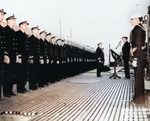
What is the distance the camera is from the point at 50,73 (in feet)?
17.5

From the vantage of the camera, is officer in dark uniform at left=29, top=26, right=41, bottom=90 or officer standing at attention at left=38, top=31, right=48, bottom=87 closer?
officer in dark uniform at left=29, top=26, right=41, bottom=90

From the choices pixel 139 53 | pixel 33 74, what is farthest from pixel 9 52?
pixel 139 53

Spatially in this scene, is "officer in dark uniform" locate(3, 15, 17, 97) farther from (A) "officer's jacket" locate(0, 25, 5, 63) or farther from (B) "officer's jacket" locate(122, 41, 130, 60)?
(B) "officer's jacket" locate(122, 41, 130, 60)

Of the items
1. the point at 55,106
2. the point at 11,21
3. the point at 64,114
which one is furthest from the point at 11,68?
the point at 64,114

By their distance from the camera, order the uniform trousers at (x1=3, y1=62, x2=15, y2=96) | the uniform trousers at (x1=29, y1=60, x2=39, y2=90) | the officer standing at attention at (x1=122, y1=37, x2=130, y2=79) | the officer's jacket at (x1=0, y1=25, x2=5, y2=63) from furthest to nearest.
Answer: the officer standing at attention at (x1=122, y1=37, x2=130, y2=79) → the uniform trousers at (x1=29, y1=60, x2=39, y2=90) → the uniform trousers at (x1=3, y1=62, x2=15, y2=96) → the officer's jacket at (x1=0, y1=25, x2=5, y2=63)

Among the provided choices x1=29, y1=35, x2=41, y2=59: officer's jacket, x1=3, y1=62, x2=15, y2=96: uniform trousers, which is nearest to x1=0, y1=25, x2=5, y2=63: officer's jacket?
x1=3, y1=62, x2=15, y2=96: uniform trousers

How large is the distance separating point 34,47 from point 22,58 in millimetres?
477

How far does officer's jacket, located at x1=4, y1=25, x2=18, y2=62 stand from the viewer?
3.34 meters

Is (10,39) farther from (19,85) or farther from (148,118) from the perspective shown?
(148,118)

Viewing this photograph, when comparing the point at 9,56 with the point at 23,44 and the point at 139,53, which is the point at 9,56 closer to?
the point at 23,44

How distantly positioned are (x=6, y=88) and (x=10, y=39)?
3.19 ft

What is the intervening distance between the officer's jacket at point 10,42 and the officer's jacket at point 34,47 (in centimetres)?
61

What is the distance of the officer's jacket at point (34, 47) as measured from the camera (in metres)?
4.18

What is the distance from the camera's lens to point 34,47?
4246 mm
